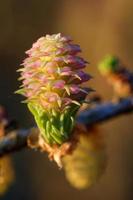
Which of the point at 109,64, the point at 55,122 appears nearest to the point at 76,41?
the point at 109,64

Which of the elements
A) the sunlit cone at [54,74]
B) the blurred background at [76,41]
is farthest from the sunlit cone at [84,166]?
the blurred background at [76,41]

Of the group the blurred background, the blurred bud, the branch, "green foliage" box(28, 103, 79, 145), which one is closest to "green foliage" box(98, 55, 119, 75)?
the branch

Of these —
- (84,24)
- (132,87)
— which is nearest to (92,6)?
→ (84,24)

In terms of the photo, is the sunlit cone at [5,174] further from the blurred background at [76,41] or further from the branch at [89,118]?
the blurred background at [76,41]

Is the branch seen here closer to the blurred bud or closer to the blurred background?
the blurred bud

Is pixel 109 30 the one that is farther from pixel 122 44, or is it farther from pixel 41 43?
pixel 41 43

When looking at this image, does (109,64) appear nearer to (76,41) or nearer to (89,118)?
(89,118)
